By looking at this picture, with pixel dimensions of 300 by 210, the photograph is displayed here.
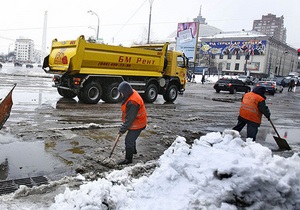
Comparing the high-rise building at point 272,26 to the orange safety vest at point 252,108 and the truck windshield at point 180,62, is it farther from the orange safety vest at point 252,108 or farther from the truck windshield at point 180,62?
the orange safety vest at point 252,108

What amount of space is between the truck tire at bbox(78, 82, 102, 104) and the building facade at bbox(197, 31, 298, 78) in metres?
67.2

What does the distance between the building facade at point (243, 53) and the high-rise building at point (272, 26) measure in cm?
5826

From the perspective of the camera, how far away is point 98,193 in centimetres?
332

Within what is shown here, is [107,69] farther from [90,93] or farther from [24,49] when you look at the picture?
[24,49]

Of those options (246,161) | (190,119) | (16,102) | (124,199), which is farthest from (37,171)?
(16,102)

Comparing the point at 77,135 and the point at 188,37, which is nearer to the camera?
the point at 77,135

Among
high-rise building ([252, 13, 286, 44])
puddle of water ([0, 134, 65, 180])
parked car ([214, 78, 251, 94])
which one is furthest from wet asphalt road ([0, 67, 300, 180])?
high-rise building ([252, 13, 286, 44])

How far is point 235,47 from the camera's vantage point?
80000mm

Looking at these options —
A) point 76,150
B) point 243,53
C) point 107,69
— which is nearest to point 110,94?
point 107,69

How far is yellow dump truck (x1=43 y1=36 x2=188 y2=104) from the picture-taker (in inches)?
487

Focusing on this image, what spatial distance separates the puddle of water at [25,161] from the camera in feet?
15.8

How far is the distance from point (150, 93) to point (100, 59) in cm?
355

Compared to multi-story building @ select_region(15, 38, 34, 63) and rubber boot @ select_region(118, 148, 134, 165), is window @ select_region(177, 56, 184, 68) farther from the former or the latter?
multi-story building @ select_region(15, 38, 34, 63)

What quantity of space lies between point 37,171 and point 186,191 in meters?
2.69
